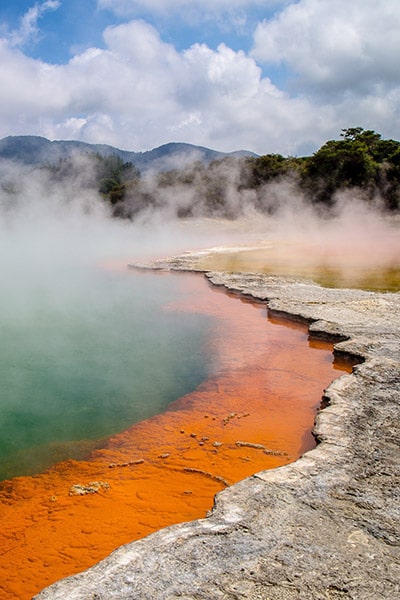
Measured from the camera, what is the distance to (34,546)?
7.80 ft

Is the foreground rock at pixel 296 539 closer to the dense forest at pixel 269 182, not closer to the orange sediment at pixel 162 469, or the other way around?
the orange sediment at pixel 162 469

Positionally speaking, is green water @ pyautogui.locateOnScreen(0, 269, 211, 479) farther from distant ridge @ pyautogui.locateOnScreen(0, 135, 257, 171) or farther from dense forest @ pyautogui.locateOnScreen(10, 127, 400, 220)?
distant ridge @ pyautogui.locateOnScreen(0, 135, 257, 171)

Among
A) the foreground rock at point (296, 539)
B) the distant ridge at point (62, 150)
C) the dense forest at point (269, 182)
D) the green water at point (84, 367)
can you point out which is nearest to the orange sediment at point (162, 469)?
the green water at point (84, 367)

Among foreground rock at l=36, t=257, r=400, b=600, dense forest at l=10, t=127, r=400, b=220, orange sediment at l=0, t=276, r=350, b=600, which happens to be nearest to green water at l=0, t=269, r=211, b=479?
orange sediment at l=0, t=276, r=350, b=600

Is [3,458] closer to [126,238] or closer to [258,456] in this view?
[258,456]

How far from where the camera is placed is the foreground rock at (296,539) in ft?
5.58

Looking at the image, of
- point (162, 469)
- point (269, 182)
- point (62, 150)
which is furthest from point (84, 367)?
point (62, 150)

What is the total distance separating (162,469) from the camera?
3025 millimetres

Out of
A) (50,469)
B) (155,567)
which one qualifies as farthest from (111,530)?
(50,469)

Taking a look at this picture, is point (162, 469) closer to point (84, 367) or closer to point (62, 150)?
point (84, 367)

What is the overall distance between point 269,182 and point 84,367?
759 inches

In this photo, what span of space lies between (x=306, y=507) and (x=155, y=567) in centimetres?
72

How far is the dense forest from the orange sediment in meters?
17.0

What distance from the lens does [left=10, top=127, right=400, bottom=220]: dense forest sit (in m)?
20.0
